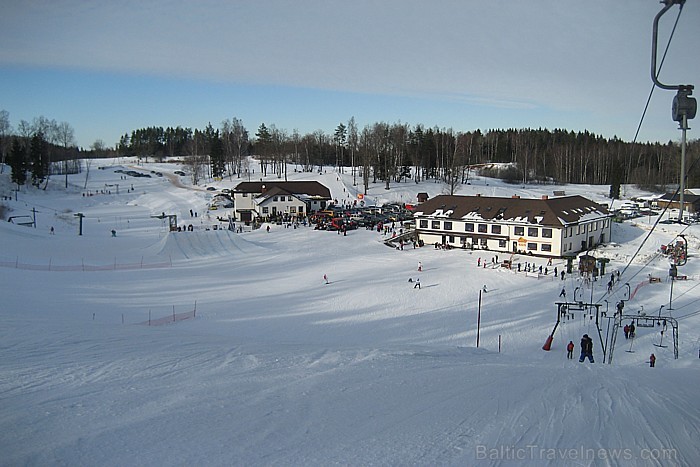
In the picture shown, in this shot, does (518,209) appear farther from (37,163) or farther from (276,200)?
(37,163)

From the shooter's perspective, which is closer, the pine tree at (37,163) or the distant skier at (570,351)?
the distant skier at (570,351)

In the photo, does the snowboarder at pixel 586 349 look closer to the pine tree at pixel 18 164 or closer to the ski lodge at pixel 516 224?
the ski lodge at pixel 516 224

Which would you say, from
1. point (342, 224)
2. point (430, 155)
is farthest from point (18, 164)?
point (430, 155)

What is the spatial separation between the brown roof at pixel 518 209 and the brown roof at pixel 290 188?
17.1 m

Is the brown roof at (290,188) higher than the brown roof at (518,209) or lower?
higher

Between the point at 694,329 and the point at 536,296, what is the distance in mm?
6359

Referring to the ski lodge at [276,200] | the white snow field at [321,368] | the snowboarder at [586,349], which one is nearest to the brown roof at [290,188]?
the ski lodge at [276,200]

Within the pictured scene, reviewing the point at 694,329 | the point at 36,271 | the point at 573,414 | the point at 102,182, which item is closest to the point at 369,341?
the point at 573,414

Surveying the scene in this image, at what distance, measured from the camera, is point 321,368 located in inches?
439

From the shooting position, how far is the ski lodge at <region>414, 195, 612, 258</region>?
3381 centimetres

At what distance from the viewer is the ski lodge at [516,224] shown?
3381 cm

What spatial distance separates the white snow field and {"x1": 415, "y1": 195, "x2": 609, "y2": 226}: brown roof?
5.87 metres

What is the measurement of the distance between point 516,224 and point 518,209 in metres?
2.14

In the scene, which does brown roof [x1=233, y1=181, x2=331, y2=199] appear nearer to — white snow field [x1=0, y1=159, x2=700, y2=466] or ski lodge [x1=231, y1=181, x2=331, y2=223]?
ski lodge [x1=231, y1=181, x2=331, y2=223]
